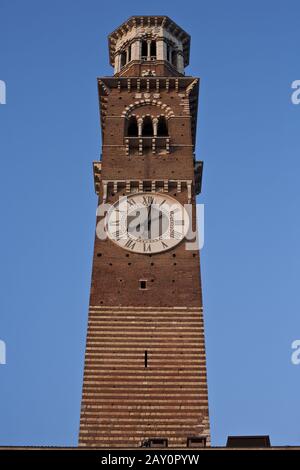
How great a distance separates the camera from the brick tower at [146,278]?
1064 inches

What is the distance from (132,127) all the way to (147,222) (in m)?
5.63

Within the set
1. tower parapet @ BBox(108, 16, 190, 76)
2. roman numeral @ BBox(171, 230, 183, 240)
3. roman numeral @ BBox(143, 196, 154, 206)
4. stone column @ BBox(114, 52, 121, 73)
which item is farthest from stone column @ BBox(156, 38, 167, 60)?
roman numeral @ BBox(171, 230, 183, 240)

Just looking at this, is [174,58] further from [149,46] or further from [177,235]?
[177,235]

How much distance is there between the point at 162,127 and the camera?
36281 mm

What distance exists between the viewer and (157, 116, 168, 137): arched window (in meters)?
36.0

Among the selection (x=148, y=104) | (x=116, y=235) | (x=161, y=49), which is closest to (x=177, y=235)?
(x=116, y=235)

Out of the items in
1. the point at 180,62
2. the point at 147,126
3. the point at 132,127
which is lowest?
the point at 132,127

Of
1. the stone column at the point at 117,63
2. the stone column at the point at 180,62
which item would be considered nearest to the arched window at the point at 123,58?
the stone column at the point at 117,63

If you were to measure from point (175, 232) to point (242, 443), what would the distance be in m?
11.2

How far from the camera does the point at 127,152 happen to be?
1366 inches

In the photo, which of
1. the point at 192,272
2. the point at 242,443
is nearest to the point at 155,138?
the point at 192,272

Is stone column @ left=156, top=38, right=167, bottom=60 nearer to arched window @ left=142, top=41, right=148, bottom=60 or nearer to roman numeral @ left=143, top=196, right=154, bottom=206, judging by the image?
arched window @ left=142, top=41, right=148, bottom=60

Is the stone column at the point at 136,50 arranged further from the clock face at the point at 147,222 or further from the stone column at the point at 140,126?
the clock face at the point at 147,222

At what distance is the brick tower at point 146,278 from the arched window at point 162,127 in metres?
0.04
